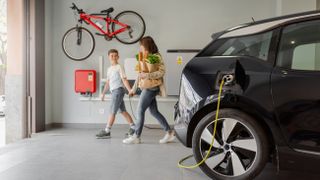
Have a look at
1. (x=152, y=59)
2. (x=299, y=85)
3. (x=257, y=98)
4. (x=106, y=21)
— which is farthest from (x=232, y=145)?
A: (x=106, y=21)

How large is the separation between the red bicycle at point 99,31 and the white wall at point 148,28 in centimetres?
13

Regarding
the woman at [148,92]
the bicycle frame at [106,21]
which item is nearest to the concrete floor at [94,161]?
the woman at [148,92]

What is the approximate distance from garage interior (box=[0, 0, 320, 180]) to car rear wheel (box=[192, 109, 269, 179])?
1.30 meters

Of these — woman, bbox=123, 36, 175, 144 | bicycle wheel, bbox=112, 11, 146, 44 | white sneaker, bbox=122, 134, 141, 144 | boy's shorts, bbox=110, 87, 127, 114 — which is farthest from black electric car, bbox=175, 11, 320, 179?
bicycle wheel, bbox=112, 11, 146, 44

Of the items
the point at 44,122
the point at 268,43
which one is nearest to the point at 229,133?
the point at 268,43

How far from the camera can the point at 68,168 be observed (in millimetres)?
2811

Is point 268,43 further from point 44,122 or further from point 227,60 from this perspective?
point 44,122

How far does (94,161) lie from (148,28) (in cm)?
309

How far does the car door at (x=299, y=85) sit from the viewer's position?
195cm

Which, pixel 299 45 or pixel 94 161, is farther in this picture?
pixel 94 161

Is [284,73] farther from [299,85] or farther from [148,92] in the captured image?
[148,92]

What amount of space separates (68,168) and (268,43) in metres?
2.30

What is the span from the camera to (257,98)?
2.15 metres

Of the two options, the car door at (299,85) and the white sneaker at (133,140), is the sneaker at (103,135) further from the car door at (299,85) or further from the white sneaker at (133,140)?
the car door at (299,85)
